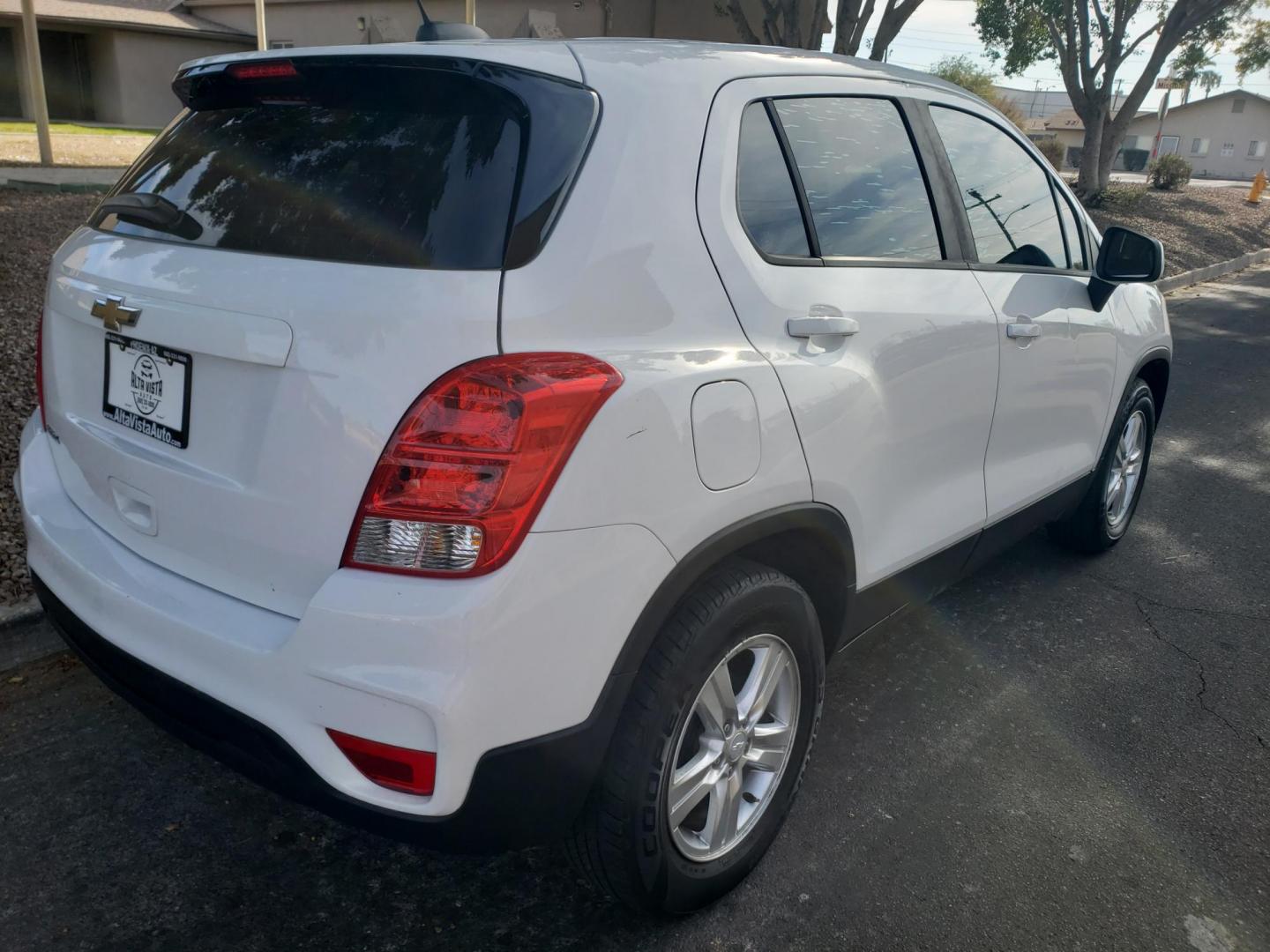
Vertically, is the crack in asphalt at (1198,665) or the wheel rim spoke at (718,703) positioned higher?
the wheel rim spoke at (718,703)

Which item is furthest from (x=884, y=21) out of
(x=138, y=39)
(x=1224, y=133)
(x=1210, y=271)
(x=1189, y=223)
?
(x=1224, y=133)

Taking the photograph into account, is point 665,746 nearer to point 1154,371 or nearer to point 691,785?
point 691,785

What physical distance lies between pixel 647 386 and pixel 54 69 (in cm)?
3312

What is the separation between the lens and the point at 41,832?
253 centimetres

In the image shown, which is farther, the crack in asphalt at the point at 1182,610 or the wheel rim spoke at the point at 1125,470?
the wheel rim spoke at the point at 1125,470

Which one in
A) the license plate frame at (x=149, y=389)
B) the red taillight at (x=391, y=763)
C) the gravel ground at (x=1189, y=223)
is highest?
the license plate frame at (x=149, y=389)

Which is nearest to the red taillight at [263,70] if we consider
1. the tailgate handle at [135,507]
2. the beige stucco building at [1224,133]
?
the tailgate handle at [135,507]

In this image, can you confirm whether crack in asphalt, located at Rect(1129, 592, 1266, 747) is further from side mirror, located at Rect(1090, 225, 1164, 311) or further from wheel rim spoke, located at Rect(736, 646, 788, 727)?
wheel rim spoke, located at Rect(736, 646, 788, 727)

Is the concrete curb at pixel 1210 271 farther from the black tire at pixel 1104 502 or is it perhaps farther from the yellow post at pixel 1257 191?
the yellow post at pixel 1257 191

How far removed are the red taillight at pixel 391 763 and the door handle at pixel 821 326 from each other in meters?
1.18

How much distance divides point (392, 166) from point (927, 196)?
63.0 inches

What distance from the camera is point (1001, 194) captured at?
3316 mm

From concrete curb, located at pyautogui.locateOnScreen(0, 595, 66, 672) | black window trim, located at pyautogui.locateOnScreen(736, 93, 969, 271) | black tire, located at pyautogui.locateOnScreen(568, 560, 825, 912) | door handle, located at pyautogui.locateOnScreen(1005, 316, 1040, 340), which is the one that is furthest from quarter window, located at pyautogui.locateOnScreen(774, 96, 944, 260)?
concrete curb, located at pyautogui.locateOnScreen(0, 595, 66, 672)

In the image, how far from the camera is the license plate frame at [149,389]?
2.00 m
